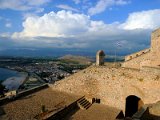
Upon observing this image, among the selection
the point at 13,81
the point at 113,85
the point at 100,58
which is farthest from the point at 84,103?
the point at 13,81

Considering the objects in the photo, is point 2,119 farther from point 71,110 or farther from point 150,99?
point 150,99

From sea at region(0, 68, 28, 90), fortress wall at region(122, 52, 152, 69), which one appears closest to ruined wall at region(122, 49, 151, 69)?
fortress wall at region(122, 52, 152, 69)

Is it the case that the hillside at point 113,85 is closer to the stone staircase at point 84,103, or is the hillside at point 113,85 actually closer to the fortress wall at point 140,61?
the stone staircase at point 84,103

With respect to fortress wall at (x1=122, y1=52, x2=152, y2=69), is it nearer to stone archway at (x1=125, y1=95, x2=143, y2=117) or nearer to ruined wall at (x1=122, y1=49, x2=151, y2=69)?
ruined wall at (x1=122, y1=49, x2=151, y2=69)

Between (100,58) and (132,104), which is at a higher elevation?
(100,58)

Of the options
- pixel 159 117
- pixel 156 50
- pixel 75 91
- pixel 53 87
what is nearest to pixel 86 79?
pixel 75 91

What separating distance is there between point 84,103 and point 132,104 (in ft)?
14.2

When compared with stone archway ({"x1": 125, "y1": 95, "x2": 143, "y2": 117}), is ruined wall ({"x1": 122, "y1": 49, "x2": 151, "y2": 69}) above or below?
above

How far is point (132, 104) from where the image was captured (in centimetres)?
2380

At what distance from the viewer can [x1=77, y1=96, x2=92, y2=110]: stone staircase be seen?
22344 millimetres

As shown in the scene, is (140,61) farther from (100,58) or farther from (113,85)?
(113,85)

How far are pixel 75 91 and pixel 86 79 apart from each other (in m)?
1.52

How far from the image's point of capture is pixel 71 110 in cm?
2128

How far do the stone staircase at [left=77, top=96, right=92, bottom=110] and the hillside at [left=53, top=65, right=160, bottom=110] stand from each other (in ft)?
2.17
